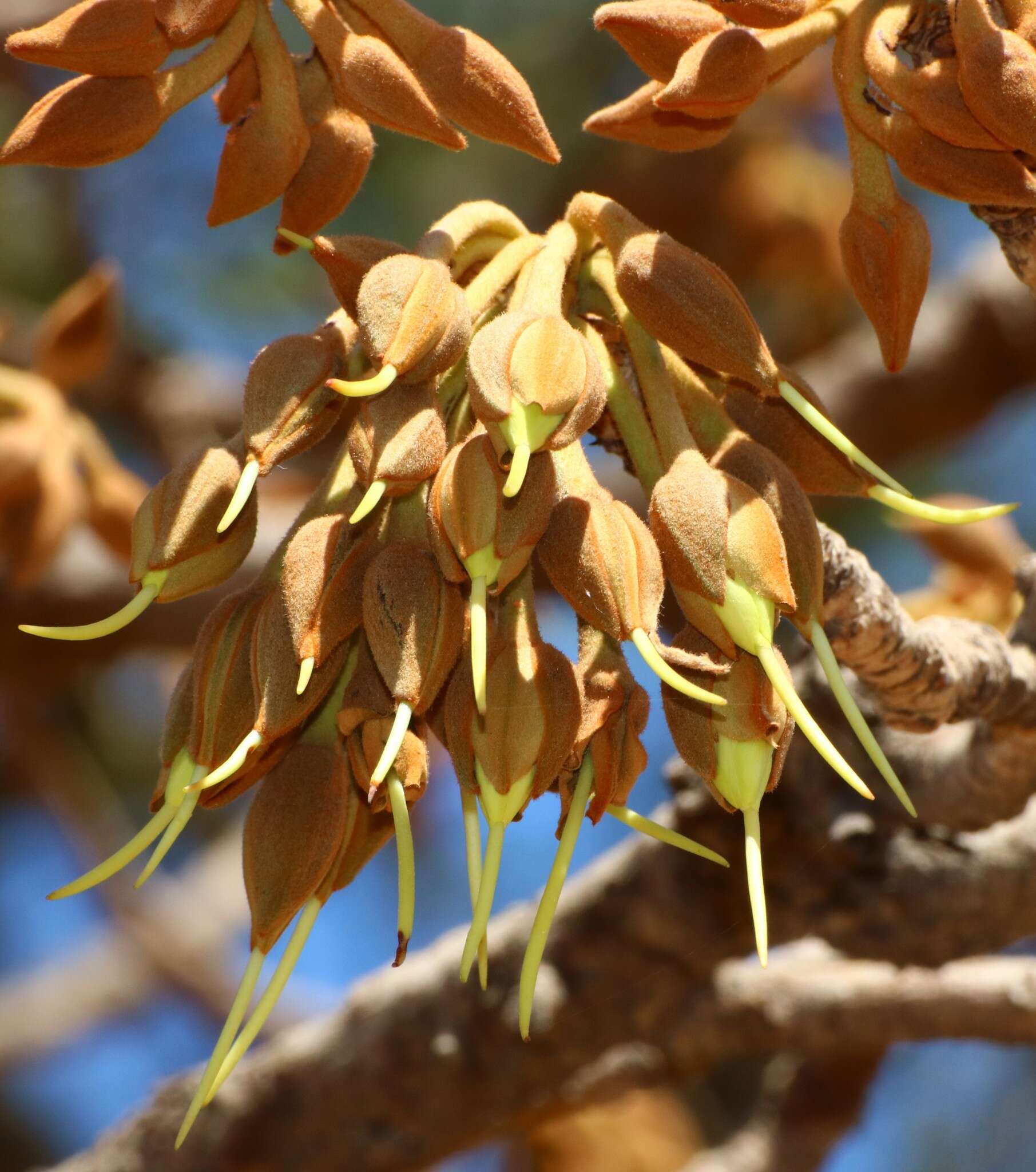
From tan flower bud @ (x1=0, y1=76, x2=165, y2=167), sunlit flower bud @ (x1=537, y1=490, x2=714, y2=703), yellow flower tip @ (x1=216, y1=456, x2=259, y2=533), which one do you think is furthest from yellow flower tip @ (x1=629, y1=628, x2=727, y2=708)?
tan flower bud @ (x1=0, y1=76, x2=165, y2=167)

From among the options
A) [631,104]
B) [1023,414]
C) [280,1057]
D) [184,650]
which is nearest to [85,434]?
[184,650]

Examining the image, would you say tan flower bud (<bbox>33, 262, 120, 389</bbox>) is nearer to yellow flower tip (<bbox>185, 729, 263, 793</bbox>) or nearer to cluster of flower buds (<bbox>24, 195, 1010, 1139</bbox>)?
cluster of flower buds (<bbox>24, 195, 1010, 1139</bbox>)

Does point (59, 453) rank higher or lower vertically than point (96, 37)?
lower

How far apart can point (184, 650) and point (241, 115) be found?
4.88 ft

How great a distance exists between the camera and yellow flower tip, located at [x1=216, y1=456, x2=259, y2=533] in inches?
29.5

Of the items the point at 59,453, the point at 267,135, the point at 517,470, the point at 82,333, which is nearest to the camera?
the point at 517,470

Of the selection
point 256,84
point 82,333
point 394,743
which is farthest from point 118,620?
point 82,333

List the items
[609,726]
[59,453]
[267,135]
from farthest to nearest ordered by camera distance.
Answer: [59,453] < [267,135] < [609,726]

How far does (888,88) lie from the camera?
83 cm

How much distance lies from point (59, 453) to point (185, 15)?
1.02 meters

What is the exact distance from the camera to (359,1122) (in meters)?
1.50

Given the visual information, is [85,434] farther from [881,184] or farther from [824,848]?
[881,184]

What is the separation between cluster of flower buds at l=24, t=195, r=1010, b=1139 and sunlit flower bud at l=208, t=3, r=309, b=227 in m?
0.09

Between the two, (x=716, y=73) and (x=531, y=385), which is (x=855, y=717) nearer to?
(x=531, y=385)
